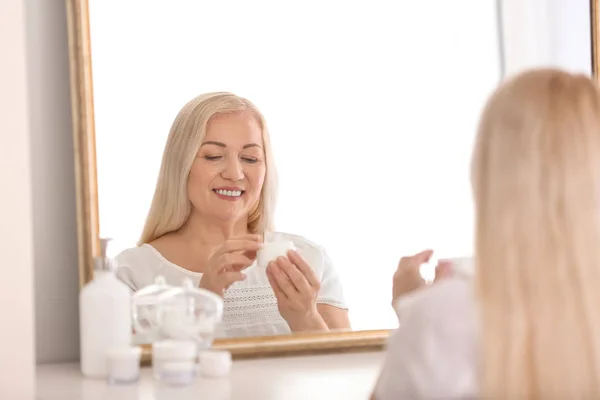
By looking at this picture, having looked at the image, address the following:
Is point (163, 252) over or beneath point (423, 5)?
beneath

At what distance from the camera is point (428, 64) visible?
5.36 feet

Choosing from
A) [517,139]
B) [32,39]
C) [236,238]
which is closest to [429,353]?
[517,139]

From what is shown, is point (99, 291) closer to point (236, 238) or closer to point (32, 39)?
point (236, 238)

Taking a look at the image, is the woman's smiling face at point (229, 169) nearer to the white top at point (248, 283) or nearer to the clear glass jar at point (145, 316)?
the white top at point (248, 283)

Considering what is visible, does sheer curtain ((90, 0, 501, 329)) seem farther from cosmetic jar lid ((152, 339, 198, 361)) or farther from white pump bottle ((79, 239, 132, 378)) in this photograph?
cosmetic jar lid ((152, 339, 198, 361))

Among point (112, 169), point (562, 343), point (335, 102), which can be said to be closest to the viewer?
point (562, 343)

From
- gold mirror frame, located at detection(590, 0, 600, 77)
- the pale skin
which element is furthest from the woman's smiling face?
gold mirror frame, located at detection(590, 0, 600, 77)

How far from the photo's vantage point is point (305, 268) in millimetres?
1510

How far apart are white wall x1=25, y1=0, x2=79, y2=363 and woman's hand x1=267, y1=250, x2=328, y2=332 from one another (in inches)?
12.8

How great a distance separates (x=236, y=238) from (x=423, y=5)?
1.81 feet

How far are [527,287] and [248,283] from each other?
25.5 inches

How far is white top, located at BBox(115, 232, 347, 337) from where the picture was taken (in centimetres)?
143

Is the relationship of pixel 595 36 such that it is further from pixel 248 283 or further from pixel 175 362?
pixel 175 362

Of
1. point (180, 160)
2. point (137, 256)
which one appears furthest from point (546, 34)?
point (137, 256)
